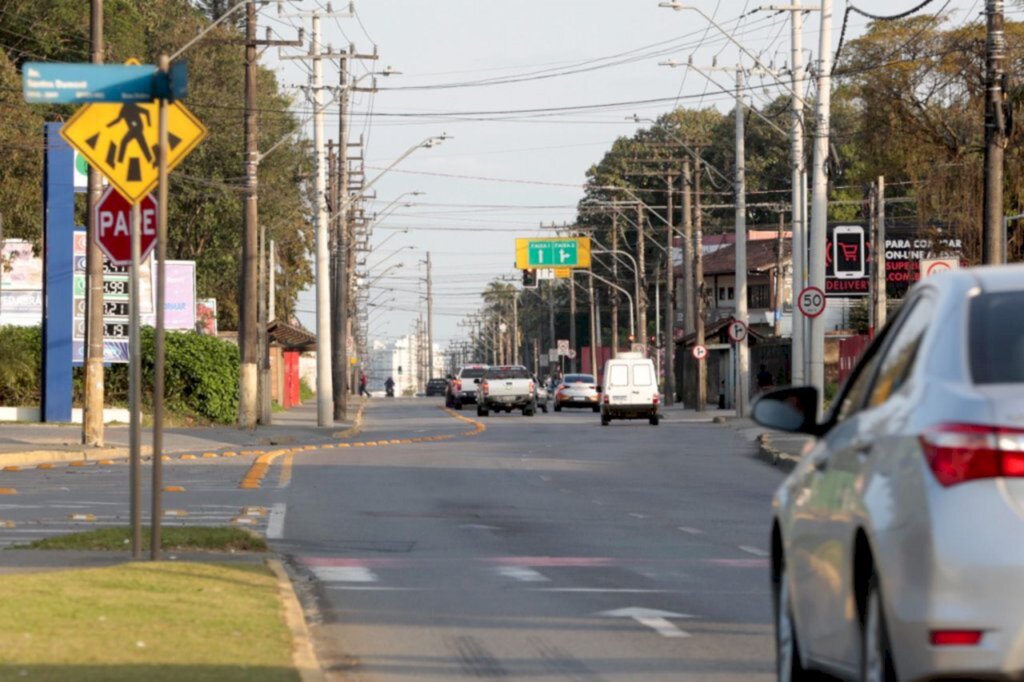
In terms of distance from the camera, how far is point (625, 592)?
45.4 feet

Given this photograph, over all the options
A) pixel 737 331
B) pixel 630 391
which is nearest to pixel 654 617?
pixel 737 331

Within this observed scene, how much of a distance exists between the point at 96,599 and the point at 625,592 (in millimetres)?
3862

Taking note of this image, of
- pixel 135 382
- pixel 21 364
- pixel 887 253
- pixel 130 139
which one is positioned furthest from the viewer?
pixel 887 253

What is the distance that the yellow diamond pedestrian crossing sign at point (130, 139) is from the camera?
14555mm

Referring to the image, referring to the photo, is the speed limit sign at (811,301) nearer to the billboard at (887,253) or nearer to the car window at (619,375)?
the billboard at (887,253)

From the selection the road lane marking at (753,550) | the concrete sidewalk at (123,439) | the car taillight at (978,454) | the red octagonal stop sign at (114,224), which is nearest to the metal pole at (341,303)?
the concrete sidewalk at (123,439)

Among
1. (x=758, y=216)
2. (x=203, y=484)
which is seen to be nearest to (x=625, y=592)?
(x=203, y=484)

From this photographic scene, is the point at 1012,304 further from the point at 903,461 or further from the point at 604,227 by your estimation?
the point at 604,227

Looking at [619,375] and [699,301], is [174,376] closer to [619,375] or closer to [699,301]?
[619,375]

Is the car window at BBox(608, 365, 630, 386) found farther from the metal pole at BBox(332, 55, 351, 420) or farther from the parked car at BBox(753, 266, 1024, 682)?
the parked car at BBox(753, 266, 1024, 682)

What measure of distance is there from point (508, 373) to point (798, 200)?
2461 centimetres

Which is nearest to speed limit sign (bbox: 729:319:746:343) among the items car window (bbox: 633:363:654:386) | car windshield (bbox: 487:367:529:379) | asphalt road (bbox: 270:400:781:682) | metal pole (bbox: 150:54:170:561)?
car window (bbox: 633:363:654:386)

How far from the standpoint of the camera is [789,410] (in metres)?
7.93

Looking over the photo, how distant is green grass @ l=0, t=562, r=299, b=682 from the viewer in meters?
9.33
